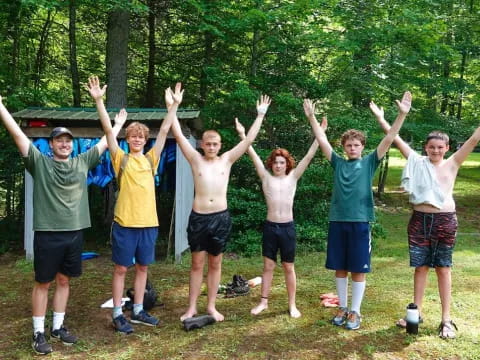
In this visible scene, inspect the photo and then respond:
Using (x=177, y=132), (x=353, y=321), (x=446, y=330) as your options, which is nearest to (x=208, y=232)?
(x=177, y=132)

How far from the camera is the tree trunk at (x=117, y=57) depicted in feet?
28.9

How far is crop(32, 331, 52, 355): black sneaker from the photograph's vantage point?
12.1ft

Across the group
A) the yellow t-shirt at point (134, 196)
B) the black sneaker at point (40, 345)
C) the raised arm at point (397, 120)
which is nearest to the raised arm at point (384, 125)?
the raised arm at point (397, 120)

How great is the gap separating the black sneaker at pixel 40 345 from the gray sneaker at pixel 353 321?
9.27 feet

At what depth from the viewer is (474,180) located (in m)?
19.4

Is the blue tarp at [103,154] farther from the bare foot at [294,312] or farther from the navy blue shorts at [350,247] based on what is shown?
the navy blue shorts at [350,247]

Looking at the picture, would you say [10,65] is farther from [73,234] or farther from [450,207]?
[450,207]

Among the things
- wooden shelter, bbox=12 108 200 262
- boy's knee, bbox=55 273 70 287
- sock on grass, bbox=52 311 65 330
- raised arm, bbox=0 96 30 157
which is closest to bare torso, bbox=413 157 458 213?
boy's knee, bbox=55 273 70 287

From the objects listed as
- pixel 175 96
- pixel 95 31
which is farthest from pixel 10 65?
pixel 175 96

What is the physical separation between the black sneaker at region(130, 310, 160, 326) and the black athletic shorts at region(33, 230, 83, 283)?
90 centimetres

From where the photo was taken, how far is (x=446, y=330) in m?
4.12

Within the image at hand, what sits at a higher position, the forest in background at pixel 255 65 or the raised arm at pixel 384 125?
the forest in background at pixel 255 65

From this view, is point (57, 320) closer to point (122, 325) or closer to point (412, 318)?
point (122, 325)

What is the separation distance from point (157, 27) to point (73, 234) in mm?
8951
